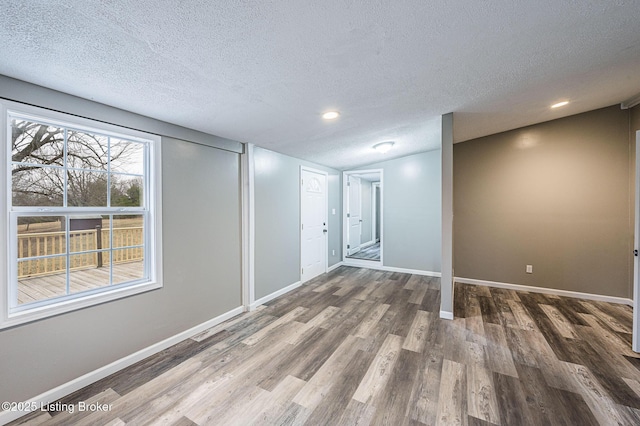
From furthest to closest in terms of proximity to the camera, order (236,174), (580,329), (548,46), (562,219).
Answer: (562,219)
(236,174)
(580,329)
(548,46)

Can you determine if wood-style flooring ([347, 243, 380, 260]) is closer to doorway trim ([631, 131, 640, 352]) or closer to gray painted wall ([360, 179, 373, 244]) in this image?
gray painted wall ([360, 179, 373, 244])

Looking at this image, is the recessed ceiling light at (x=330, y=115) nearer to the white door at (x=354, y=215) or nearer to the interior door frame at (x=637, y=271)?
the interior door frame at (x=637, y=271)

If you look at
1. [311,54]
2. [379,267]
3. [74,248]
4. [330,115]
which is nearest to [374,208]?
[379,267]

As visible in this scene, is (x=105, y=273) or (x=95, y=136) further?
(x=105, y=273)

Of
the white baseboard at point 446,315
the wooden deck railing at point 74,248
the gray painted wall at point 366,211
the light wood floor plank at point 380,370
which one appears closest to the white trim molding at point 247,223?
the wooden deck railing at point 74,248

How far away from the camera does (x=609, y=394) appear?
1.76m

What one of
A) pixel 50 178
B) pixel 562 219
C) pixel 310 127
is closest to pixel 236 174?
pixel 310 127

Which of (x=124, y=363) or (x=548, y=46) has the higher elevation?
(x=548, y=46)

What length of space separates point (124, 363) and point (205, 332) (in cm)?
75

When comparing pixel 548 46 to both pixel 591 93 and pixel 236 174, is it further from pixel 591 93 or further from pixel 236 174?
pixel 236 174

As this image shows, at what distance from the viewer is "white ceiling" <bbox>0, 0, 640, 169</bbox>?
1.20 meters

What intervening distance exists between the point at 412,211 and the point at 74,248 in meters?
4.95

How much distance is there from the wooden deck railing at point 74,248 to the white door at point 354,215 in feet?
14.4

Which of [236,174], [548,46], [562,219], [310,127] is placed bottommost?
[562,219]
